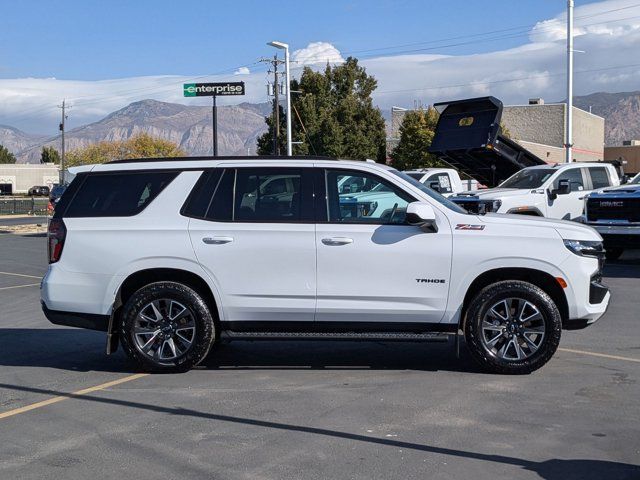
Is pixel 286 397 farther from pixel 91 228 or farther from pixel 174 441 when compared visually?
pixel 91 228

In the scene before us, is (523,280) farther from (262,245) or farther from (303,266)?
(262,245)

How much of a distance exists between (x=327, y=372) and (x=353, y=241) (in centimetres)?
131

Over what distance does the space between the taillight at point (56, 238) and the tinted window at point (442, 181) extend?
13.2 metres

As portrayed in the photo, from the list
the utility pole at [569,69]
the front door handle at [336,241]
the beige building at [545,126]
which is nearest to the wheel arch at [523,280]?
the front door handle at [336,241]

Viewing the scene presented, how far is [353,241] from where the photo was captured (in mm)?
7621

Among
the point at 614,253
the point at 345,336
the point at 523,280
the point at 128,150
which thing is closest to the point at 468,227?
the point at 523,280

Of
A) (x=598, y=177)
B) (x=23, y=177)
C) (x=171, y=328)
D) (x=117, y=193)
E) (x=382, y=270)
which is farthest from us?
(x=23, y=177)

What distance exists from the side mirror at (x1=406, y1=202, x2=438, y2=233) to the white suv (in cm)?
2

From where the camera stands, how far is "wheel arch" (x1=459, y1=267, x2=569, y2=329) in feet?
25.4

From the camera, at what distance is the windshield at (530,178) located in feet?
59.5

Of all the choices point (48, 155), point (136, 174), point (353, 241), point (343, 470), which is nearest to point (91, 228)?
point (136, 174)

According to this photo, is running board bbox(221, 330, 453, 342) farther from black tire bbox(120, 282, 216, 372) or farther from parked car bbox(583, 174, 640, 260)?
parked car bbox(583, 174, 640, 260)

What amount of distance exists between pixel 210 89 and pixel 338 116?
16030 millimetres

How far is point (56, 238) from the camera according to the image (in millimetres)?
7996
